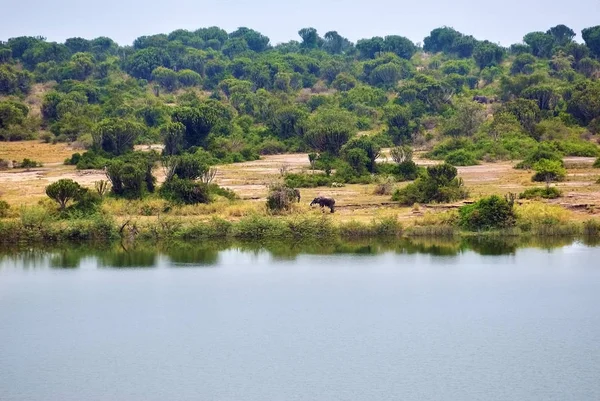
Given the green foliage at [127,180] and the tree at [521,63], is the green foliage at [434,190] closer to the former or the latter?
the green foliage at [127,180]

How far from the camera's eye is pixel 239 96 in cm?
8962

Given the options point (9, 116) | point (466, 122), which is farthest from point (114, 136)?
point (466, 122)

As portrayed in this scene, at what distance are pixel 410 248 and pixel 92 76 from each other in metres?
77.7

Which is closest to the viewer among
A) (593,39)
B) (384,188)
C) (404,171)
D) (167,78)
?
(384,188)

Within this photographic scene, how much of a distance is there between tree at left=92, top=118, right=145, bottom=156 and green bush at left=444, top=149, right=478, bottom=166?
19851mm

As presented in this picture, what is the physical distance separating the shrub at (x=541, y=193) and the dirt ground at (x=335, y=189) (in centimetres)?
44

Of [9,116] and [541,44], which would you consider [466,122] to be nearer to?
[9,116]

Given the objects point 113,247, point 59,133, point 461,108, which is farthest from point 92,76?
point 113,247

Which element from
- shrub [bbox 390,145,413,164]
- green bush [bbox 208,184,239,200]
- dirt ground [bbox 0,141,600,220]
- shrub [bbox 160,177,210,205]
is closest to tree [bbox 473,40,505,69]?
dirt ground [bbox 0,141,600,220]

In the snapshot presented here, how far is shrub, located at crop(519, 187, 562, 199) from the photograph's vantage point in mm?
42469

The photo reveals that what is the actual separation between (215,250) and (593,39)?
78.1 m

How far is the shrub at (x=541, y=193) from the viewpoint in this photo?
42.5m

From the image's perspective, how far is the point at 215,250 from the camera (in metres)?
36.5

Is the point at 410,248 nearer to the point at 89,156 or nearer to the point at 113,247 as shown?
the point at 113,247
